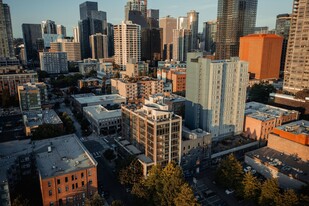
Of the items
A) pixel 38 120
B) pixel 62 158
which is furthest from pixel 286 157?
pixel 38 120

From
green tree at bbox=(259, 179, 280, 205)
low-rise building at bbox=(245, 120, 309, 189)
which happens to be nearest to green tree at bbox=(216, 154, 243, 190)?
green tree at bbox=(259, 179, 280, 205)

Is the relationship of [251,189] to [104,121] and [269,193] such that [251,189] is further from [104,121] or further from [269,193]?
[104,121]

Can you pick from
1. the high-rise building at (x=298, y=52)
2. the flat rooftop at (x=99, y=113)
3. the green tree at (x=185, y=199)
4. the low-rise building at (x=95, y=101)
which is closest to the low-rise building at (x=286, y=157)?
the green tree at (x=185, y=199)

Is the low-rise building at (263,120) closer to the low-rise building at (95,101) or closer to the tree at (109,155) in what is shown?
the tree at (109,155)

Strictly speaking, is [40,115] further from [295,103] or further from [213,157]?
[295,103]

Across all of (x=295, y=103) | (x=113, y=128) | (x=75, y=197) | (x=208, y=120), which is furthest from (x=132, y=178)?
(x=295, y=103)

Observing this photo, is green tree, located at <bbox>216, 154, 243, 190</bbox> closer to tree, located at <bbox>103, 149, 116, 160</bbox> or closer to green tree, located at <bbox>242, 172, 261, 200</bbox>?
green tree, located at <bbox>242, 172, 261, 200</bbox>
